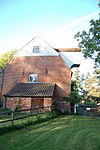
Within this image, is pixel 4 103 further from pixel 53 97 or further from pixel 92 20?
pixel 92 20

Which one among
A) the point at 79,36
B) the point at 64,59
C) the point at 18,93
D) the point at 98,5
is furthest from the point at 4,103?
the point at 98,5

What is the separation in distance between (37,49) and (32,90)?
7.29 metres

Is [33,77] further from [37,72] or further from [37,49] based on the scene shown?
[37,49]

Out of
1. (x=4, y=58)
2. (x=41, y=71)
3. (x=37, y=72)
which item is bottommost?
(x=37, y=72)

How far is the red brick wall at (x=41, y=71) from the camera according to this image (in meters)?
28.6

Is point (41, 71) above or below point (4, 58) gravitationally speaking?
below

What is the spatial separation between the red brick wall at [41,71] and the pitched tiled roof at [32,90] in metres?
1.23

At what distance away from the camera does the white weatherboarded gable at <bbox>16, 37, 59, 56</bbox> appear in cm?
3005

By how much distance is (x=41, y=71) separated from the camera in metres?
29.6

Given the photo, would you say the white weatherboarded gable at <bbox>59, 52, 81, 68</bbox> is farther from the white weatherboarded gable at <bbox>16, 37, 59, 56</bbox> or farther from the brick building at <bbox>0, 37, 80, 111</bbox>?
the white weatherboarded gable at <bbox>16, 37, 59, 56</bbox>

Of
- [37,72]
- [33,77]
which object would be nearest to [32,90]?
[33,77]

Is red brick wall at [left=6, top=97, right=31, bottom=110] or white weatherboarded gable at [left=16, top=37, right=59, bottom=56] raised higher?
white weatherboarded gable at [left=16, top=37, right=59, bottom=56]

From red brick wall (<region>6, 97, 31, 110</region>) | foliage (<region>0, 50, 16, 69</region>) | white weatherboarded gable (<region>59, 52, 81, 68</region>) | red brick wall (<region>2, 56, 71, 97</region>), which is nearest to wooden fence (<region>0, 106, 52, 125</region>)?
red brick wall (<region>6, 97, 31, 110</region>)

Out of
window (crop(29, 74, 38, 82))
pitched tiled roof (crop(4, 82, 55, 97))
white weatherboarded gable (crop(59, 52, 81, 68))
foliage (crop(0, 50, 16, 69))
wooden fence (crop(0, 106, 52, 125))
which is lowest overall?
wooden fence (crop(0, 106, 52, 125))
